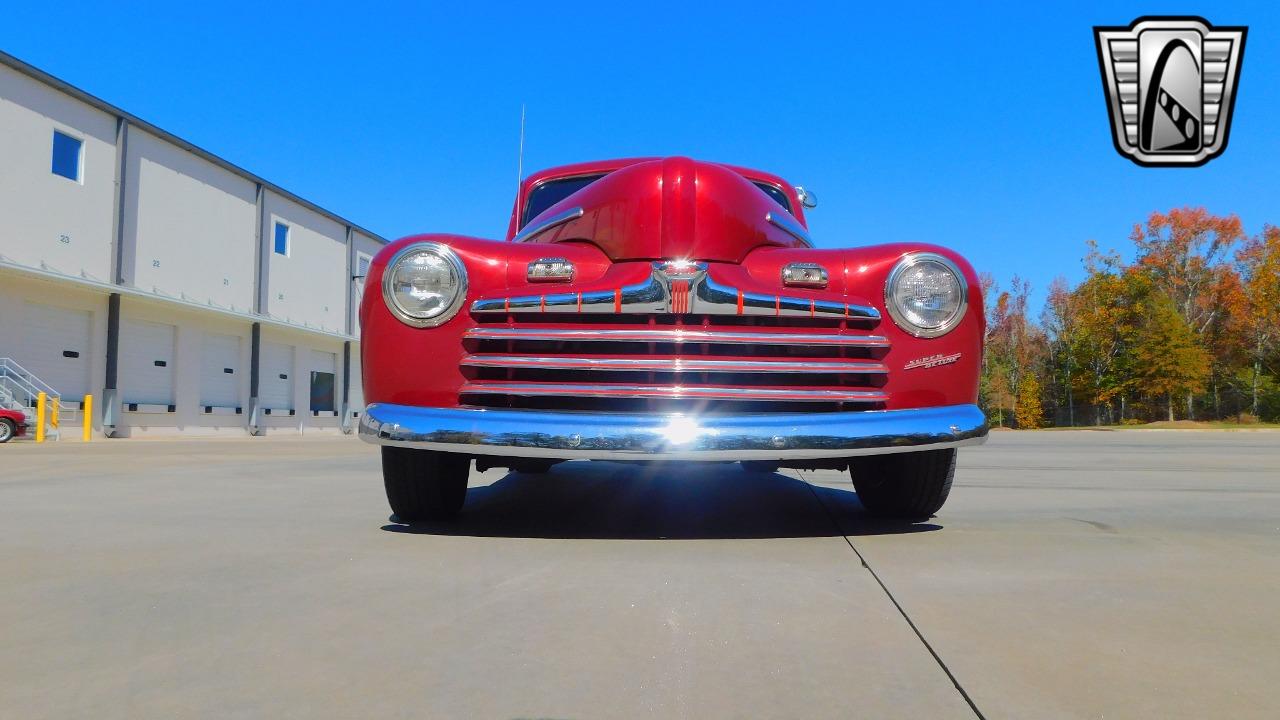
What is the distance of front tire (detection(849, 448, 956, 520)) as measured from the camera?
3.08 m

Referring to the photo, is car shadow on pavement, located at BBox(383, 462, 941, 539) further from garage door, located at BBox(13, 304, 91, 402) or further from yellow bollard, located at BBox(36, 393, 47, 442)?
garage door, located at BBox(13, 304, 91, 402)

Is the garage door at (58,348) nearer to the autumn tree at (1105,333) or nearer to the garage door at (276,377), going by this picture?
the garage door at (276,377)

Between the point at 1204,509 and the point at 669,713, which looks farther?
the point at 1204,509

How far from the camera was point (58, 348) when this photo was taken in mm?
15914

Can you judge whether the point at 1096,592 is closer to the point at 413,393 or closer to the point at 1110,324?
the point at 413,393

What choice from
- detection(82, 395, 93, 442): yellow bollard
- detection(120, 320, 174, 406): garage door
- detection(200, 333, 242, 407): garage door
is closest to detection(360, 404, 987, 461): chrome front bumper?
detection(82, 395, 93, 442): yellow bollard

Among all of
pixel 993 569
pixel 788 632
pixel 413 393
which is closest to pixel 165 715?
pixel 788 632

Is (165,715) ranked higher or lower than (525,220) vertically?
lower

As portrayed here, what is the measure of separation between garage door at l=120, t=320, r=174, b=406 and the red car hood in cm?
1775

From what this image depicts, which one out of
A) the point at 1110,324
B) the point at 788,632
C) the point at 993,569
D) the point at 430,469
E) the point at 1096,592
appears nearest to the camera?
the point at 788,632

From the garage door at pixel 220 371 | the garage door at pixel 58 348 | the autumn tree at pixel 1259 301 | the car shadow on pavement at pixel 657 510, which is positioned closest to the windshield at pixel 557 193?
the car shadow on pavement at pixel 657 510

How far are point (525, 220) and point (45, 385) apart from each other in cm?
1558

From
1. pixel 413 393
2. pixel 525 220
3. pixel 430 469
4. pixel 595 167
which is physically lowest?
pixel 430 469

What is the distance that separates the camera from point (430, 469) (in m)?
3.02
